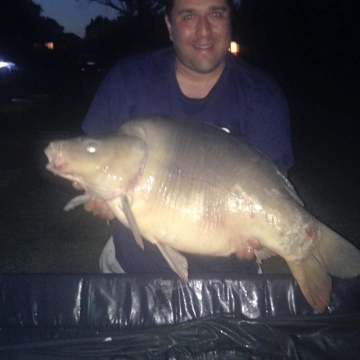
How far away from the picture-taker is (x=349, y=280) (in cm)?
244

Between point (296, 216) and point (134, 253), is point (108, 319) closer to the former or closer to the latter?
point (134, 253)

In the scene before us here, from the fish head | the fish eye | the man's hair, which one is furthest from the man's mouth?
the fish eye

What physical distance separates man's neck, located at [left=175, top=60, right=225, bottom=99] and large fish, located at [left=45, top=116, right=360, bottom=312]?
320 mm

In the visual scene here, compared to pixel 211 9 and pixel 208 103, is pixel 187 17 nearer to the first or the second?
pixel 211 9

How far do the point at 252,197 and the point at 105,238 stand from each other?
2.99 m

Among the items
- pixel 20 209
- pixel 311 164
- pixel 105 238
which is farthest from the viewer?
pixel 311 164

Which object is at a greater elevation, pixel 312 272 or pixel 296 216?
pixel 296 216

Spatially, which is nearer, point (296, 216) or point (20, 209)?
point (296, 216)

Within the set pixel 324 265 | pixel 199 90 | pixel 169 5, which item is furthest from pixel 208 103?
pixel 324 265

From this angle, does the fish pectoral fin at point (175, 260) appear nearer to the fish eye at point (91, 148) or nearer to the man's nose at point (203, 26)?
the fish eye at point (91, 148)

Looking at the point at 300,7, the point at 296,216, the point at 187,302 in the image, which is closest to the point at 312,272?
the point at 296,216

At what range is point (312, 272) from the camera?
7.13 ft

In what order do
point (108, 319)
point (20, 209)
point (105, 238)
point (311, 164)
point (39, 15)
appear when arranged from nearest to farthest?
1. point (108, 319)
2. point (105, 238)
3. point (20, 209)
4. point (311, 164)
5. point (39, 15)

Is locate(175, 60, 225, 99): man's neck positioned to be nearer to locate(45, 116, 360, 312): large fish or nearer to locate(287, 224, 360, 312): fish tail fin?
locate(45, 116, 360, 312): large fish
